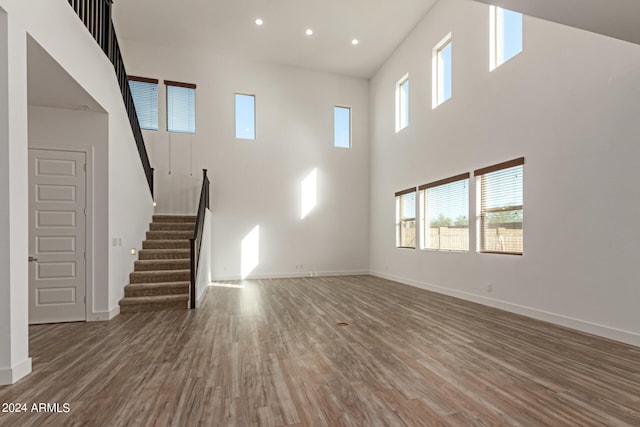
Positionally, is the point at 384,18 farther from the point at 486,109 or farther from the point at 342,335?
the point at 342,335

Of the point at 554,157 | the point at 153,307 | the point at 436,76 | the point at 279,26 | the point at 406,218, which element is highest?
the point at 279,26

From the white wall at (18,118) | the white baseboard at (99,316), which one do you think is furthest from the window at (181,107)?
the white baseboard at (99,316)

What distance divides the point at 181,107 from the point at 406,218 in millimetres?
6540

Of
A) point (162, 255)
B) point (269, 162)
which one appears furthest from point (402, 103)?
point (162, 255)

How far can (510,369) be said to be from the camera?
268 centimetres

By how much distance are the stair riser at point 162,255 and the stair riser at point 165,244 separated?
0.72ft

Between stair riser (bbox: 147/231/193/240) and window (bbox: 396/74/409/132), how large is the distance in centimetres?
580

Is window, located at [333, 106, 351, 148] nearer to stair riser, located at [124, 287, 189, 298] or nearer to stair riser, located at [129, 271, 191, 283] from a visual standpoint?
stair riser, located at [129, 271, 191, 283]

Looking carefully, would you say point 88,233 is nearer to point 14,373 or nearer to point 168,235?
point 14,373

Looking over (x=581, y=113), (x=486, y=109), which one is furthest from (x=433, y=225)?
(x=581, y=113)

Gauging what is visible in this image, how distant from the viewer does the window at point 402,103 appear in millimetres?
7961

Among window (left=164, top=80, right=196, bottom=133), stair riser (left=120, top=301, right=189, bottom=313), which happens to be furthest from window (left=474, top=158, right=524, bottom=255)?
window (left=164, top=80, right=196, bottom=133)

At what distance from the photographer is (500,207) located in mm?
4984

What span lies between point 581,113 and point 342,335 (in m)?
3.97
